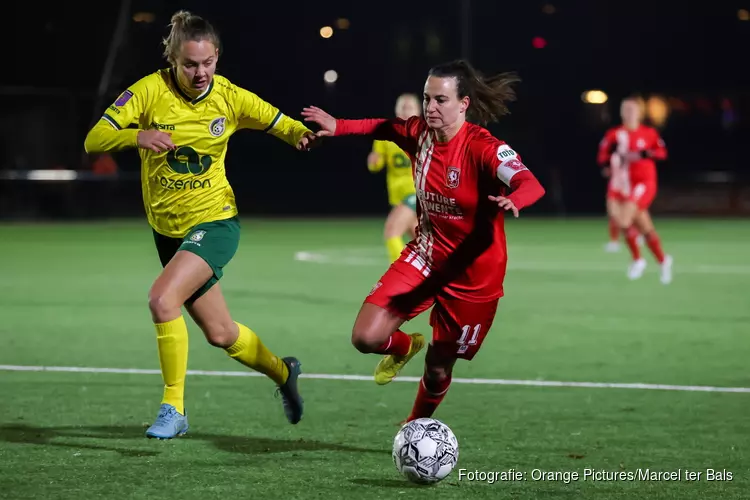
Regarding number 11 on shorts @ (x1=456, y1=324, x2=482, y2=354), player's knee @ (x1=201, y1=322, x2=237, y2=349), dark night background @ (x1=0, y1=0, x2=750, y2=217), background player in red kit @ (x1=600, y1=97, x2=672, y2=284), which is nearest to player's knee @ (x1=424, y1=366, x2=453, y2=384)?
number 11 on shorts @ (x1=456, y1=324, x2=482, y2=354)

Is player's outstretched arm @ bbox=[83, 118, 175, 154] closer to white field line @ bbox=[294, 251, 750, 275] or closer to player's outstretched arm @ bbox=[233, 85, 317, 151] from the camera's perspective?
player's outstretched arm @ bbox=[233, 85, 317, 151]

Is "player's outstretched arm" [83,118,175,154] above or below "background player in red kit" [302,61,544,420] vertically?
above

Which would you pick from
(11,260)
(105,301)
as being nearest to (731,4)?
(11,260)

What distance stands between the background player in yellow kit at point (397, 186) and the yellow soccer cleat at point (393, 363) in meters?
6.37

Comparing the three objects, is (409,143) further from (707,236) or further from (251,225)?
(251,225)

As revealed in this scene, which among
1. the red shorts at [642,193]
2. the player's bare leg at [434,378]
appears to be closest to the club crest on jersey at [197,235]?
the player's bare leg at [434,378]

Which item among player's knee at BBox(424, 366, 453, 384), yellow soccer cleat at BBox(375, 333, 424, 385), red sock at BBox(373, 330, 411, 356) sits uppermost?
red sock at BBox(373, 330, 411, 356)

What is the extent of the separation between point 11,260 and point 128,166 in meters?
10.5

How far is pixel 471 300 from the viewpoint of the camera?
6.05 meters

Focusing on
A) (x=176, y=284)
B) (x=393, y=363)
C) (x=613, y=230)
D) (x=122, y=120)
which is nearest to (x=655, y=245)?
(x=613, y=230)

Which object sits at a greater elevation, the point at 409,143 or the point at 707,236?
the point at 409,143

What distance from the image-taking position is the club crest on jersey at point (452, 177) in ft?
19.5

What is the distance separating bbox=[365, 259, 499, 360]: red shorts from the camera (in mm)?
6059

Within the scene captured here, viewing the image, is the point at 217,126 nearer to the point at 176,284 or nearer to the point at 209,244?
the point at 209,244
